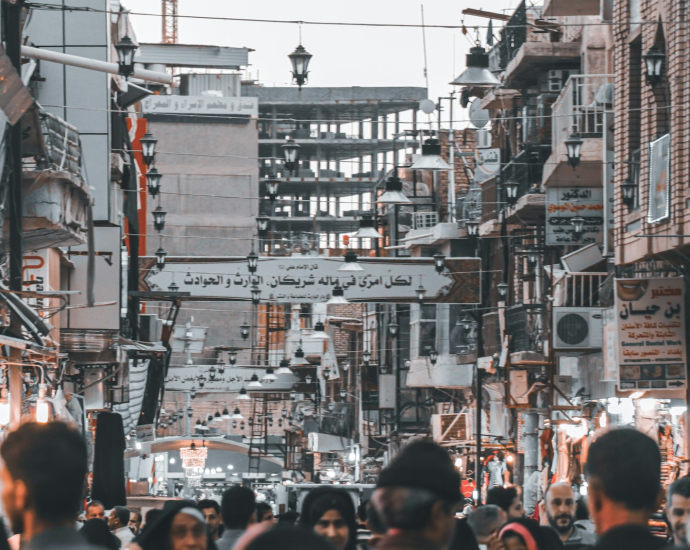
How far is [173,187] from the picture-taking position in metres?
79.4

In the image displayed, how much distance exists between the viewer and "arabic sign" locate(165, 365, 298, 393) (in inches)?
2297

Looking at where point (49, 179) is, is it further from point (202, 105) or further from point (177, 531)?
point (202, 105)

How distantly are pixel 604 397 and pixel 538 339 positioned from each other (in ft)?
13.9

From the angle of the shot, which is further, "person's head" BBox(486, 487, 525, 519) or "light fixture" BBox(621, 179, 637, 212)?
"light fixture" BBox(621, 179, 637, 212)

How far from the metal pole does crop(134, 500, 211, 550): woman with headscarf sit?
11.3 m

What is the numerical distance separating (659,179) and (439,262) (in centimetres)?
1610

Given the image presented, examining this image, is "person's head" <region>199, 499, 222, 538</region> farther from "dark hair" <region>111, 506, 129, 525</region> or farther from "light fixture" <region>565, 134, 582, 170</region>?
"light fixture" <region>565, 134, 582, 170</region>

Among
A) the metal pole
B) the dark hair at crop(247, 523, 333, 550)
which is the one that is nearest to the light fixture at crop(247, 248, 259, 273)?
the metal pole

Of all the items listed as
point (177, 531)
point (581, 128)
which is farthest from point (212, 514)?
point (581, 128)

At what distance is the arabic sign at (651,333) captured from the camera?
2139 cm

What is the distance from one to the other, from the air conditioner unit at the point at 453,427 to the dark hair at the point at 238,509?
37.3 meters

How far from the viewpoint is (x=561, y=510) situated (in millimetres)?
Answer: 9016

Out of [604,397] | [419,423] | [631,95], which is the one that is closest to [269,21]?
[631,95]

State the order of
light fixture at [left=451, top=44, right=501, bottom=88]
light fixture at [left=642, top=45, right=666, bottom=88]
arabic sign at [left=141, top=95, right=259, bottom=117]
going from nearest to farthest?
light fixture at [left=451, top=44, right=501, bottom=88] < light fixture at [left=642, top=45, right=666, bottom=88] < arabic sign at [left=141, top=95, right=259, bottom=117]
